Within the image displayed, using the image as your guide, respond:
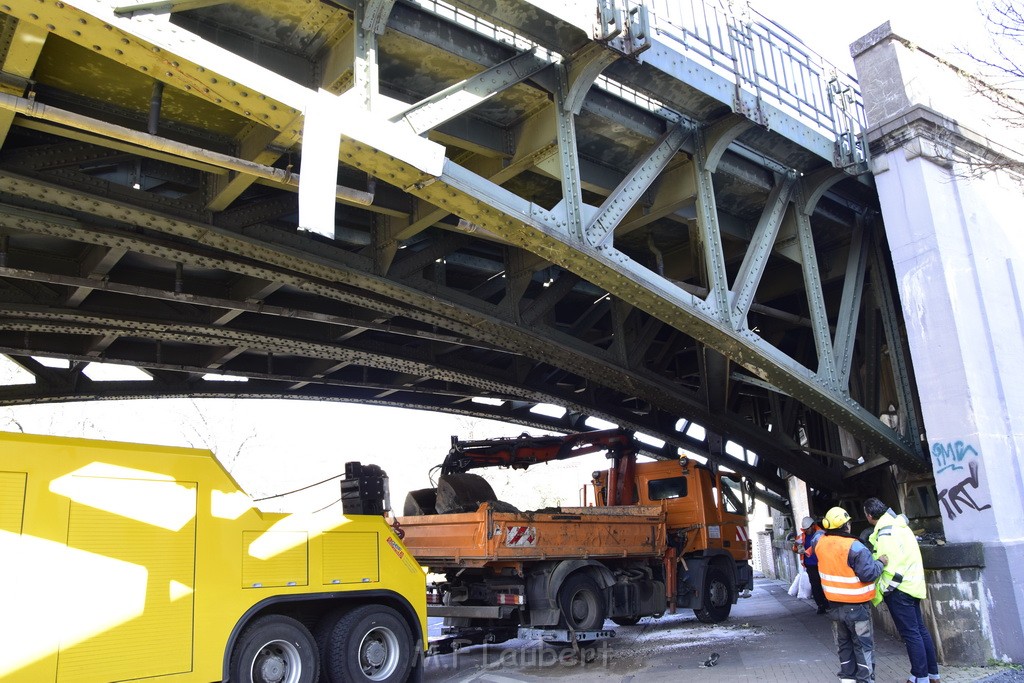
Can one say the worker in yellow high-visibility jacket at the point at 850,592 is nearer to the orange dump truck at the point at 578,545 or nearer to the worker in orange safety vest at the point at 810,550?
the worker in orange safety vest at the point at 810,550

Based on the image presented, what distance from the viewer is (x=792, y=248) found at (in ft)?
35.3

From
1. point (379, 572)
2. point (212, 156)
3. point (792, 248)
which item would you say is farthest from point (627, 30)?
point (379, 572)

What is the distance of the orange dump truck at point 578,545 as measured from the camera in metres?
10.1

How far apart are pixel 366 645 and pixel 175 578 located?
2192 mm

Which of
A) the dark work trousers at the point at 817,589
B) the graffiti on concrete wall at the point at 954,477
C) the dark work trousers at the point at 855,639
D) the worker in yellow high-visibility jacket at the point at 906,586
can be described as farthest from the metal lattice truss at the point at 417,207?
the dark work trousers at the point at 855,639

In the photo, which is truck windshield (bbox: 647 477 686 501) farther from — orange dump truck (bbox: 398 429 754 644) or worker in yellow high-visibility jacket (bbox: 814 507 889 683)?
worker in yellow high-visibility jacket (bbox: 814 507 889 683)

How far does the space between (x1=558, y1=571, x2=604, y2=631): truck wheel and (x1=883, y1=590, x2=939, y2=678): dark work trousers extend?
429 cm

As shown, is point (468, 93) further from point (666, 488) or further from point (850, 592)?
point (666, 488)

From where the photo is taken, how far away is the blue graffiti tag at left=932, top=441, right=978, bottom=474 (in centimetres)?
863

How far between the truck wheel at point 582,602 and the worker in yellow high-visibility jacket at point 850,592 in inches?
162

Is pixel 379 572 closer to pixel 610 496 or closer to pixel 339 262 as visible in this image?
pixel 339 262

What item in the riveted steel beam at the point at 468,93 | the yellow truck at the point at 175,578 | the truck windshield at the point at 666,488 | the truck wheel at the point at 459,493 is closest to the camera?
the yellow truck at the point at 175,578

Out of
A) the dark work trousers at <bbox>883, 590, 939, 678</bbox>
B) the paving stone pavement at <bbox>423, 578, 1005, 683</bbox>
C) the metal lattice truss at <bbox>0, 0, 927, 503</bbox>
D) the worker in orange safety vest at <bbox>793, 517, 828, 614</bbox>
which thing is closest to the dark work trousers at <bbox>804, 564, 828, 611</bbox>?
the worker in orange safety vest at <bbox>793, 517, 828, 614</bbox>

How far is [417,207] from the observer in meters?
9.17
